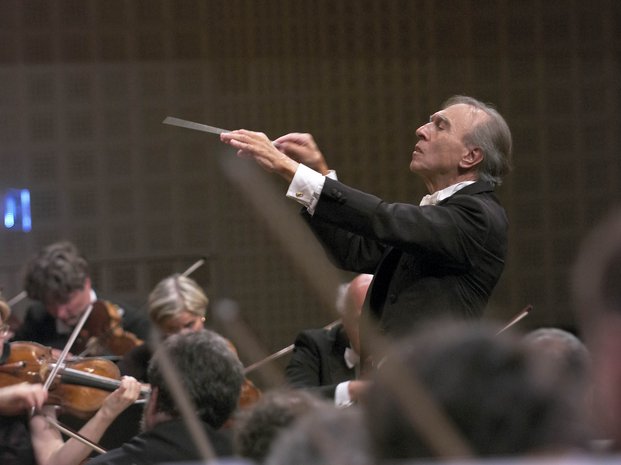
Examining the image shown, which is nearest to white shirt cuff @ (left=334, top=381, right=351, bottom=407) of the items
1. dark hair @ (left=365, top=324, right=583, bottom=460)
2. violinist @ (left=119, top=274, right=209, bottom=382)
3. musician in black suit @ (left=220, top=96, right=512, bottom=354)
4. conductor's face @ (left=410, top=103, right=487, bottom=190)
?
musician in black suit @ (left=220, top=96, right=512, bottom=354)

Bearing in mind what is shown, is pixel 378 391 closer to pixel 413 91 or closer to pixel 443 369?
pixel 443 369

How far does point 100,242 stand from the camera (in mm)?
6168

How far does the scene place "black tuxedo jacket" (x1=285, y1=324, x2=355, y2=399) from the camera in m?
3.61

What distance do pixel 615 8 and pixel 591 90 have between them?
1.59 ft

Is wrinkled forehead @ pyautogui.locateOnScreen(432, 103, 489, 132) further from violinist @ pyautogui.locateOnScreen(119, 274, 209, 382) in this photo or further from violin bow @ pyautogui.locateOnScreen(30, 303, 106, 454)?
violinist @ pyautogui.locateOnScreen(119, 274, 209, 382)

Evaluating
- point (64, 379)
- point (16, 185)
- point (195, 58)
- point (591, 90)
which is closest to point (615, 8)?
point (591, 90)

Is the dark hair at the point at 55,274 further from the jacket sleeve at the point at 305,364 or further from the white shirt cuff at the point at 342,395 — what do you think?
the white shirt cuff at the point at 342,395

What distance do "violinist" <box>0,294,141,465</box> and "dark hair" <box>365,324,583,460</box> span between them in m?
2.27

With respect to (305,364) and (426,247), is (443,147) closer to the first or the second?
(426,247)

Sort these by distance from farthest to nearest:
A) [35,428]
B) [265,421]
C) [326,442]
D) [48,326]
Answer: [48,326] → [35,428] → [265,421] → [326,442]

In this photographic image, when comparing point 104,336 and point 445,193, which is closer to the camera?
point 445,193

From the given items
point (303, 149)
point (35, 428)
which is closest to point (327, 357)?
point (35, 428)

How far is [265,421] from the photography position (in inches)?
63.4

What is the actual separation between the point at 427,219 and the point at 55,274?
2.50 metres
